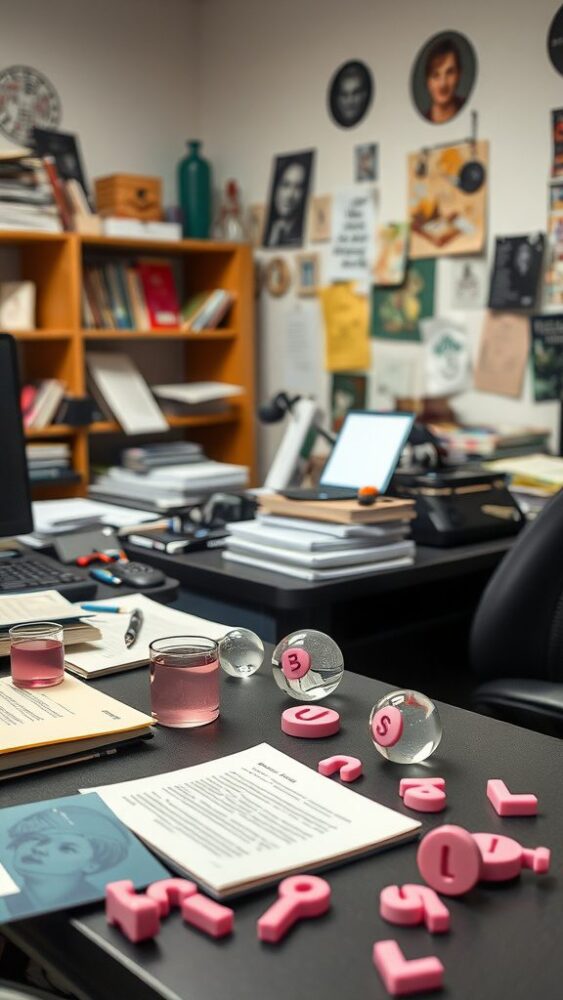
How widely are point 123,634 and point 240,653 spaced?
0.75ft

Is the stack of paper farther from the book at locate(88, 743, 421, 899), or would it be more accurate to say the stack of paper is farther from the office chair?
the book at locate(88, 743, 421, 899)

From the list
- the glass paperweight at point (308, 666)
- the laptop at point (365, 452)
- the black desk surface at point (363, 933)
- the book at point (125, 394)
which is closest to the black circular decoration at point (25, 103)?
the book at point (125, 394)

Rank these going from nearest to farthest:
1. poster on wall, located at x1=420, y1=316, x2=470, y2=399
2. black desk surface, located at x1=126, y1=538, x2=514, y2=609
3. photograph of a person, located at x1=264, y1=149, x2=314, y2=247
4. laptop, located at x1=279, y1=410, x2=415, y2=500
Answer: black desk surface, located at x1=126, y1=538, x2=514, y2=609 < laptop, located at x1=279, y1=410, x2=415, y2=500 < poster on wall, located at x1=420, y1=316, x2=470, y2=399 < photograph of a person, located at x1=264, y1=149, x2=314, y2=247

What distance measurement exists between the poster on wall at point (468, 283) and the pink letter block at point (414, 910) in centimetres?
272

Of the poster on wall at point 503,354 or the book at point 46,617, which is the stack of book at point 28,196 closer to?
the poster on wall at point 503,354

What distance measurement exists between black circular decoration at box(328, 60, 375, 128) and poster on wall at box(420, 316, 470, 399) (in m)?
0.80

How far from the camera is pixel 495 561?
209cm

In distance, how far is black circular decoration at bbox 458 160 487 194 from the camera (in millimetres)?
3170

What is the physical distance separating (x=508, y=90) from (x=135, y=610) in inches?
91.4

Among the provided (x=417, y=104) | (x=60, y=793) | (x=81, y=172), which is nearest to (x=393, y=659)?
(x=60, y=793)

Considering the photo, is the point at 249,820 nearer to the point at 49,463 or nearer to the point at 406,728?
the point at 406,728

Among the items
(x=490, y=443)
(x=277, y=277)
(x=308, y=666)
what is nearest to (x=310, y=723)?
(x=308, y=666)

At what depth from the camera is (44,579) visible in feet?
5.33

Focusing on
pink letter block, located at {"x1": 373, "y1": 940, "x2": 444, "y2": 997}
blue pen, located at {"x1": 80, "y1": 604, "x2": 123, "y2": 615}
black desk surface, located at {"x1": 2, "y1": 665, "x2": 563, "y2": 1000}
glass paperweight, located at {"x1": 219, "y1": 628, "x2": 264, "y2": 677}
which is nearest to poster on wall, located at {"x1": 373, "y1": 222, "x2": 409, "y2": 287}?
blue pen, located at {"x1": 80, "y1": 604, "x2": 123, "y2": 615}
